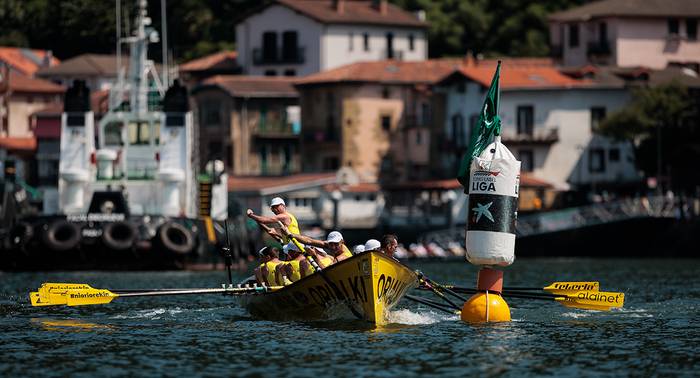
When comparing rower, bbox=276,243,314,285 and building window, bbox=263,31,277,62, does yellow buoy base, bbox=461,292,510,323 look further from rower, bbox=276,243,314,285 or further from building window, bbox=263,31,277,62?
building window, bbox=263,31,277,62

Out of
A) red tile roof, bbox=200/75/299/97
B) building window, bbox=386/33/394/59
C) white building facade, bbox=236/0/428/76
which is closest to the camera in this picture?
red tile roof, bbox=200/75/299/97

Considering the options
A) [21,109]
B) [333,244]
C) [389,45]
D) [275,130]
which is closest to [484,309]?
[333,244]

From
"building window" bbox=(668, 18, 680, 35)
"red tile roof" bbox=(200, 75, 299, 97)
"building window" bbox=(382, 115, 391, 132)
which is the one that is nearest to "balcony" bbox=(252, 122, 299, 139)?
"red tile roof" bbox=(200, 75, 299, 97)

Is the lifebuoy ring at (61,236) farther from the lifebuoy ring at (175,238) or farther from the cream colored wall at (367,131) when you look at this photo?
the cream colored wall at (367,131)

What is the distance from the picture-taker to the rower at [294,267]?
141 ft

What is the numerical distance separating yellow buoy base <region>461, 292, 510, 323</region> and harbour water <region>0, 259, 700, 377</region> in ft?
0.95

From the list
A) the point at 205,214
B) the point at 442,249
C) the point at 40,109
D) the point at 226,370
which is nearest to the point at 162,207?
the point at 205,214

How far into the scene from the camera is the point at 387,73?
396ft

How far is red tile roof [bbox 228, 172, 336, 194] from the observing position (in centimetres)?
11238

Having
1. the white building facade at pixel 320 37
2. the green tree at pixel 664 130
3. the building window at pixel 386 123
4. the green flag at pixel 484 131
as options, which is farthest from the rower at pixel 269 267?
the white building facade at pixel 320 37

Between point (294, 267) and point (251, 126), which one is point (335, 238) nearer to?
point (294, 267)

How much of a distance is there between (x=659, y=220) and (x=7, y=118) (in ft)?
207

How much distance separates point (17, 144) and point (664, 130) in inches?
1975

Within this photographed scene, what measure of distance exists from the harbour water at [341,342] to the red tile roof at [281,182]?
5922 cm
